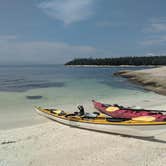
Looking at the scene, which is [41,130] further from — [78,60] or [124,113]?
[78,60]

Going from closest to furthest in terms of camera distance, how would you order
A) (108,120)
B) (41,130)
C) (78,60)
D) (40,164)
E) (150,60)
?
(40,164), (108,120), (41,130), (150,60), (78,60)

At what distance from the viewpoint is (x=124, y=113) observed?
1195cm

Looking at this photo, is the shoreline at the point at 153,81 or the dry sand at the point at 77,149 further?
the shoreline at the point at 153,81

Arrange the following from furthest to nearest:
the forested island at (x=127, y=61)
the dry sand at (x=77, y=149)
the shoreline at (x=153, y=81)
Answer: the forested island at (x=127, y=61) < the shoreline at (x=153, y=81) < the dry sand at (x=77, y=149)

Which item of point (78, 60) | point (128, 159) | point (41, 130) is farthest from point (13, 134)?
point (78, 60)

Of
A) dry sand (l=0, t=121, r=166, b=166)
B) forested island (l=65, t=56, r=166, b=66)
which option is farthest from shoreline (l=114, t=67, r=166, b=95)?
forested island (l=65, t=56, r=166, b=66)

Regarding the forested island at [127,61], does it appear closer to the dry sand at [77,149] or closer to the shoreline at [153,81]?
the shoreline at [153,81]

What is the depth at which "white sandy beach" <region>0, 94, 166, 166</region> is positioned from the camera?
23.9 ft

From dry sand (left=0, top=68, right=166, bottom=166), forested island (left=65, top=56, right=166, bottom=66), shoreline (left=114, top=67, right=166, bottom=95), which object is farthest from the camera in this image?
forested island (left=65, top=56, right=166, bottom=66)

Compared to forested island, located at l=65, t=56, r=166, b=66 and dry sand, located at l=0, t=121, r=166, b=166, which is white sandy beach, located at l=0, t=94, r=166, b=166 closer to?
dry sand, located at l=0, t=121, r=166, b=166

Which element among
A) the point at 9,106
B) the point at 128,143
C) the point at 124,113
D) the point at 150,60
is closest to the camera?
the point at 128,143

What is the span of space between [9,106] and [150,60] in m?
123

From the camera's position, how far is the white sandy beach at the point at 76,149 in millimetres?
7270

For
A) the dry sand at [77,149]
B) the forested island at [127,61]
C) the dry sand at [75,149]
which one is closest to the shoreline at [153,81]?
the dry sand at [77,149]
